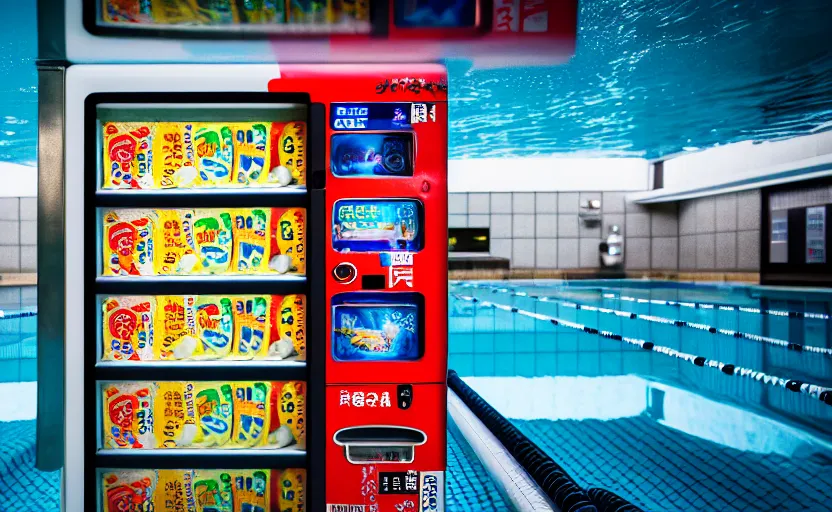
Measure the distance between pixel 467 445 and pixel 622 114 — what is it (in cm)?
648

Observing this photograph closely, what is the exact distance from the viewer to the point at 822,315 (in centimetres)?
736

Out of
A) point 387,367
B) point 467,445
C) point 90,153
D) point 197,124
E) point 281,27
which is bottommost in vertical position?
point 467,445

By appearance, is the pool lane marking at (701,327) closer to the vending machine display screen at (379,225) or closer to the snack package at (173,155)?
the vending machine display screen at (379,225)

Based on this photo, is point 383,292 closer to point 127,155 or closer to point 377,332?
point 377,332

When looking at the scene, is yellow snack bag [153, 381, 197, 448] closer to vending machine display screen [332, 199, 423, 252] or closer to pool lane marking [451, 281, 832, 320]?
vending machine display screen [332, 199, 423, 252]

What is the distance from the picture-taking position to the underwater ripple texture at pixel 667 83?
14.7 ft

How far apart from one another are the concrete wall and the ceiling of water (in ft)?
13.0

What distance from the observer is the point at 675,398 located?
3.88 m

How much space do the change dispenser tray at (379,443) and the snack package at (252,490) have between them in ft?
1.18

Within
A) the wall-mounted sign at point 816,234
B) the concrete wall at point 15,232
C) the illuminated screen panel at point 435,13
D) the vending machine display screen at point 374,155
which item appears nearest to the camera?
the illuminated screen panel at point 435,13

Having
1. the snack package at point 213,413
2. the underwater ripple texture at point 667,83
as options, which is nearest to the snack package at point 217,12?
the underwater ripple texture at point 667,83

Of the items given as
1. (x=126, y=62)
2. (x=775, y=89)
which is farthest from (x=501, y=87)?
(x=126, y=62)

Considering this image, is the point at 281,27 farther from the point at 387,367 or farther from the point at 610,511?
the point at 610,511

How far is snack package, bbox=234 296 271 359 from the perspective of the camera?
2076 mm
